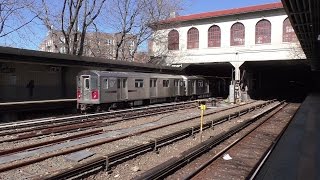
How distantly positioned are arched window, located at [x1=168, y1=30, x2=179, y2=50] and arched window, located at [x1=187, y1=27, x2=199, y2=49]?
186 cm

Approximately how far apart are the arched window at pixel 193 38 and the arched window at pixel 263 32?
738 centimetres

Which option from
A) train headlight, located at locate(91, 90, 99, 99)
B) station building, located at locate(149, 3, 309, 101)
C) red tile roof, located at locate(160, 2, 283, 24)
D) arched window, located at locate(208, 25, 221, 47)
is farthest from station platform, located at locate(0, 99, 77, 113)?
red tile roof, located at locate(160, 2, 283, 24)

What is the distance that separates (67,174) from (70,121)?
11.8 metres

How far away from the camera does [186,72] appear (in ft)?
170

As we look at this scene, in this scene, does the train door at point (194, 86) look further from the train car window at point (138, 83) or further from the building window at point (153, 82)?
the train car window at point (138, 83)

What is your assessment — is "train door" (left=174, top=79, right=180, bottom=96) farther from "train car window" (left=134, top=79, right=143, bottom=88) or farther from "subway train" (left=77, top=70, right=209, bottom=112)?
"train car window" (left=134, top=79, right=143, bottom=88)

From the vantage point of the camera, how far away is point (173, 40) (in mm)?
49375

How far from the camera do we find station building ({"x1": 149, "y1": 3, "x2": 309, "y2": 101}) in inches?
1630

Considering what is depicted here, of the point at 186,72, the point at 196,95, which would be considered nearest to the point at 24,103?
the point at 196,95

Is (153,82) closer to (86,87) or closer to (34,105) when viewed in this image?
(86,87)

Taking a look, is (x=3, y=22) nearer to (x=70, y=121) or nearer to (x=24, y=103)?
(x=24, y=103)

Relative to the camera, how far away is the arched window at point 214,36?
45.3 meters

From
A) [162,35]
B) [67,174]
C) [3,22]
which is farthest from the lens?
[162,35]

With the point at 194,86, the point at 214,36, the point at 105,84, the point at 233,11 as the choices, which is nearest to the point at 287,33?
the point at 233,11
